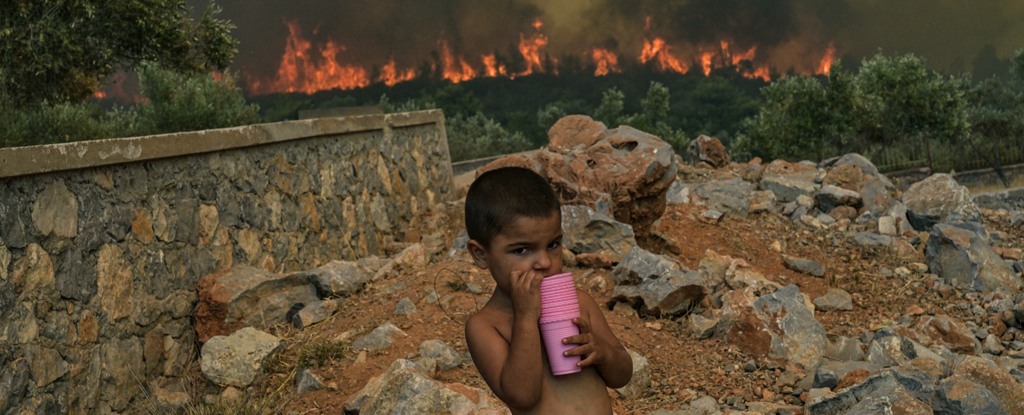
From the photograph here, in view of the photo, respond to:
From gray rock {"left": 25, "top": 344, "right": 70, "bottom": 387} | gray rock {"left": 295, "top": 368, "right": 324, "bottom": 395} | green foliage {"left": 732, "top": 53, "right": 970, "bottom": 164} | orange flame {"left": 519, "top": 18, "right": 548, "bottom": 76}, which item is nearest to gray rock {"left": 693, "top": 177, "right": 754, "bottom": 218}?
gray rock {"left": 295, "top": 368, "right": 324, "bottom": 395}

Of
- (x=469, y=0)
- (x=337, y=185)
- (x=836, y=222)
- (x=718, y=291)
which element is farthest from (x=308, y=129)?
(x=469, y=0)

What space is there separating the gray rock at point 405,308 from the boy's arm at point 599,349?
306 cm

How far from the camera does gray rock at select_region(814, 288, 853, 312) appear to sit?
5527mm

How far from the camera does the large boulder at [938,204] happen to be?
770cm

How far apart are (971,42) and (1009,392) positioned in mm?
67254

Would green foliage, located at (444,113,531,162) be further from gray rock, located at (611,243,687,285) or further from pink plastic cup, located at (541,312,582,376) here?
pink plastic cup, located at (541,312,582,376)

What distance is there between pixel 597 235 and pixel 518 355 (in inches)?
170

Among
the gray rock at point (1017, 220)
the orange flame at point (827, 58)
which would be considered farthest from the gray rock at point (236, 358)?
the orange flame at point (827, 58)

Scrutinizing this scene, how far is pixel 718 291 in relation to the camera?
17.6ft

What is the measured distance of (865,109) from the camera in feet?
76.3

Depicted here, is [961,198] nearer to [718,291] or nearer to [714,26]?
[718,291]

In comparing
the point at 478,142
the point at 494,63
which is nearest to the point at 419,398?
the point at 478,142

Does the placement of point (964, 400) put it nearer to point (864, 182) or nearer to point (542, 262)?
point (542, 262)

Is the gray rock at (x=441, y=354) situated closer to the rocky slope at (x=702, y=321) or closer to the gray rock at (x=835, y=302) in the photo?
the rocky slope at (x=702, y=321)
